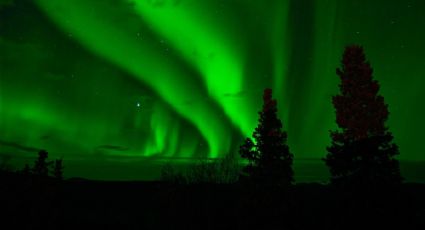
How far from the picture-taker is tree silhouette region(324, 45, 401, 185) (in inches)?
1097

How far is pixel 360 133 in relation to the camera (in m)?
28.5

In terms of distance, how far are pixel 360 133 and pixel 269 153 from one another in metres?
7.14

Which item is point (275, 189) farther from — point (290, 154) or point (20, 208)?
point (20, 208)

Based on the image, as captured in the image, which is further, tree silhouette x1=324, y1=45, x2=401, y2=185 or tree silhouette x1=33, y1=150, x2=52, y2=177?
tree silhouette x1=33, y1=150, x2=52, y2=177

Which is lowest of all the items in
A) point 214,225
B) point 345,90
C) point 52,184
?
point 214,225

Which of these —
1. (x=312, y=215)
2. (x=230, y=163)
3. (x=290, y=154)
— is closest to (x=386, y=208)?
(x=290, y=154)

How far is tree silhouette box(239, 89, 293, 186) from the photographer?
31.2 m

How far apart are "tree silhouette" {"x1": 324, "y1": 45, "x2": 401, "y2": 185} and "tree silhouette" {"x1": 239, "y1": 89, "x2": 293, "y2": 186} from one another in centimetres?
367

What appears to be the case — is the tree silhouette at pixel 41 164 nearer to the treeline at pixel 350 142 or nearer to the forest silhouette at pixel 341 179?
the forest silhouette at pixel 341 179

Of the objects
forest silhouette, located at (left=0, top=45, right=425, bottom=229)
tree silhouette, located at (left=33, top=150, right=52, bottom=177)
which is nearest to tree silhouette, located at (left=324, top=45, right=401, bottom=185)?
forest silhouette, located at (left=0, top=45, right=425, bottom=229)

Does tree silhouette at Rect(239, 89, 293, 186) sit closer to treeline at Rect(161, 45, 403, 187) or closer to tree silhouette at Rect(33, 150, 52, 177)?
treeline at Rect(161, 45, 403, 187)

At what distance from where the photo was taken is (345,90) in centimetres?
3003

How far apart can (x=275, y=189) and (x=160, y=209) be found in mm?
26016

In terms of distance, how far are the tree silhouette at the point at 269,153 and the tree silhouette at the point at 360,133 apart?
3.67 m
